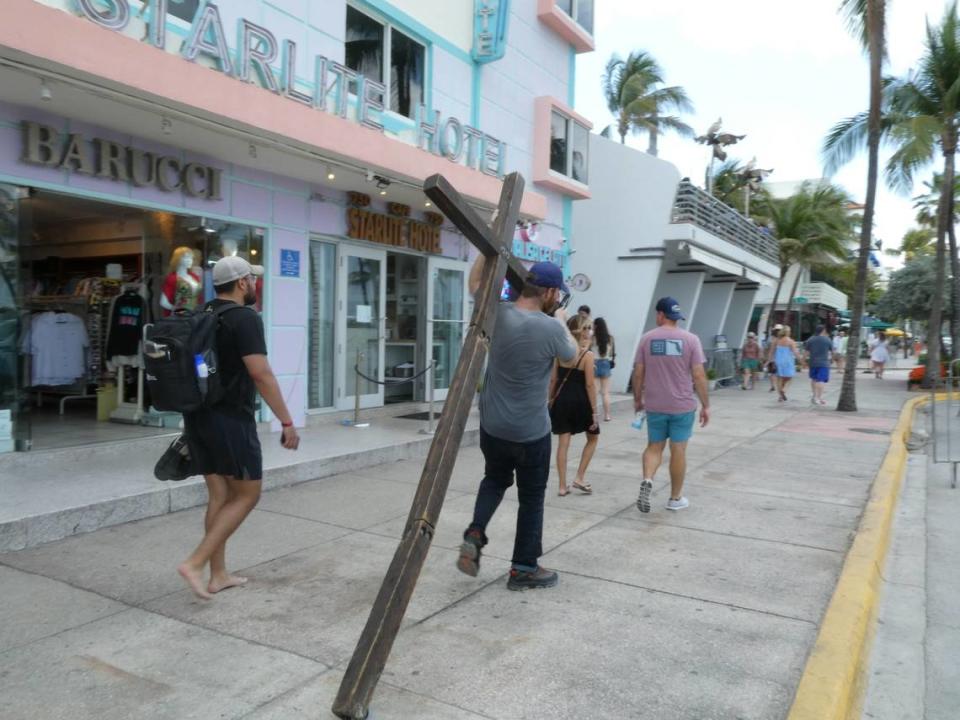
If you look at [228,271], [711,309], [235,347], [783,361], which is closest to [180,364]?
[235,347]

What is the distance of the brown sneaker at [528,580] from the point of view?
4.20m

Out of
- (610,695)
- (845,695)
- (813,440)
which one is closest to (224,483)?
(610,695)

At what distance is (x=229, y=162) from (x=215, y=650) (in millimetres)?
→ 6211

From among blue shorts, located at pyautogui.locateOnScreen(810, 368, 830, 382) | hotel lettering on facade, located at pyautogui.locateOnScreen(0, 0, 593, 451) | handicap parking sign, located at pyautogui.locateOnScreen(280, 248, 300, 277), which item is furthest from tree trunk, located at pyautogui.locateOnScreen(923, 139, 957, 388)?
handicap parking sign, located at pyautogui.locateOnScreen(280, 248, 300, 277)

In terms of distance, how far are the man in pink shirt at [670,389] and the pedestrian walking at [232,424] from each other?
3.21 metres

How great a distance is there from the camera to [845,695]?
10.2 feet

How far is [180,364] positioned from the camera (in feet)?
11.7

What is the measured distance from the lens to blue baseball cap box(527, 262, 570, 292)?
13.1 ft

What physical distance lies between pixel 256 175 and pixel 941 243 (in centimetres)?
1827

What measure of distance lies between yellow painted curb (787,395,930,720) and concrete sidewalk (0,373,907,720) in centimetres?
8

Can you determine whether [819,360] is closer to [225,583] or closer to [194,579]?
[225,583]

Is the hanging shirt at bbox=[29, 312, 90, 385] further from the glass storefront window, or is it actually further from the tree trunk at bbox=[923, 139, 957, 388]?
the tree trunk at bbox=[923, 139, 957, 388]

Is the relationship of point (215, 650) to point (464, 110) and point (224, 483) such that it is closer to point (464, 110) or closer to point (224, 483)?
point (224, 483)

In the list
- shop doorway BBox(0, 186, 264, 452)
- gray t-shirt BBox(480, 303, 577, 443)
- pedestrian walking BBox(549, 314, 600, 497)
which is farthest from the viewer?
shop doorway BBox(0, 186, 264, 452)
